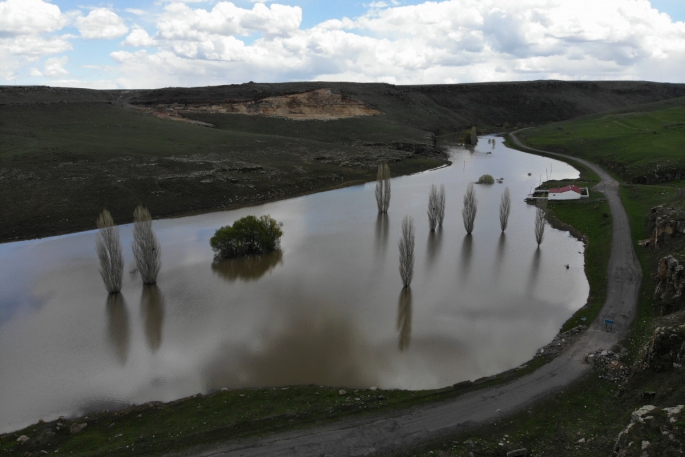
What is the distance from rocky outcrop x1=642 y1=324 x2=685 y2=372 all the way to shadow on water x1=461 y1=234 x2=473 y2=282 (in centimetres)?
1495

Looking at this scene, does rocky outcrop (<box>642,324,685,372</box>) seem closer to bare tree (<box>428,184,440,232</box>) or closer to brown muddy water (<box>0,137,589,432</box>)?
brown muddy water (<box>0,137,589,432</box>)

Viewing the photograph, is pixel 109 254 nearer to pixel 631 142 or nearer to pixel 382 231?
pixel 382 231

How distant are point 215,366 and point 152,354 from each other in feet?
11.9

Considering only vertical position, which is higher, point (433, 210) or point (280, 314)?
point (433, 210)

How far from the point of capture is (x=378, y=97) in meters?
129

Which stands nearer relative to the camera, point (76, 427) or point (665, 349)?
point (665, 349)

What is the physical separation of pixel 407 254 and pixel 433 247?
33.0 feet

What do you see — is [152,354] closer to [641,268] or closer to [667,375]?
[667,375]

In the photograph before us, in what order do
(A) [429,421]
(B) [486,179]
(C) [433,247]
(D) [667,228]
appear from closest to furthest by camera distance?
(A) [429,421]
(D) [667,228]
(C) [433,247]
(B) [486,179]

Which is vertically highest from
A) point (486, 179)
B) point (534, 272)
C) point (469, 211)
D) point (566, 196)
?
point (486, 179)

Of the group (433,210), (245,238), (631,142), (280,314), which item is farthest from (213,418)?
(631,142)

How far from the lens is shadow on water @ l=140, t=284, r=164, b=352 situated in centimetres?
2584

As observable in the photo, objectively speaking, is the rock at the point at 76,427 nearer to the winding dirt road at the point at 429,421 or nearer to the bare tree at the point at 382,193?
the winding dirt road at the point at 429,421

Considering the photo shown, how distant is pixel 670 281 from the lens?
24.5m
